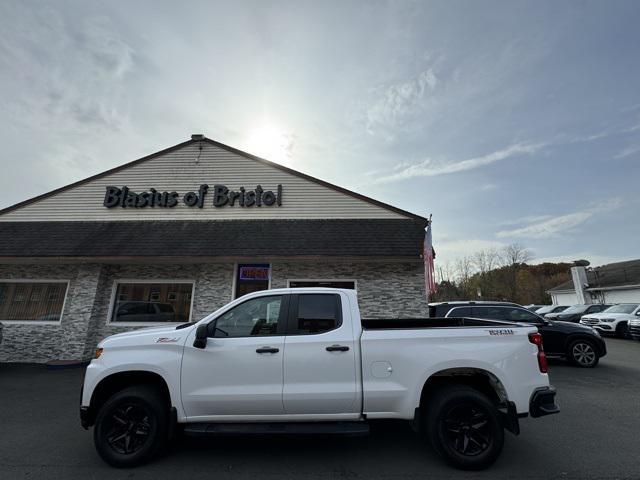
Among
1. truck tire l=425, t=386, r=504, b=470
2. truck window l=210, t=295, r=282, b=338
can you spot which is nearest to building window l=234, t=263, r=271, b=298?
truck window l=210, t=295, r=282, b=338

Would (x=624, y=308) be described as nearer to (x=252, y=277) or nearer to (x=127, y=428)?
(x=252, y=277)

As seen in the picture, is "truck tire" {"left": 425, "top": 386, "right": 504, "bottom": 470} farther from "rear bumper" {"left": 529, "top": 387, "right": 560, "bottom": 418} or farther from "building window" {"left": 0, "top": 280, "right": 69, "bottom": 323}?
"building window" {"left": 0, "top": 280, "right": 69, "bottom": 323}

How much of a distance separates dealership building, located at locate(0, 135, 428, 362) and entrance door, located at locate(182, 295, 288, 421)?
562 cm

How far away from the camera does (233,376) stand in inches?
141

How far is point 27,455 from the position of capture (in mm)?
3861

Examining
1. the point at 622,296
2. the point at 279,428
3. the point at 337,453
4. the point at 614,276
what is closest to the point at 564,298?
the point at 614,276

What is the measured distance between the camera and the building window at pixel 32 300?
33.1 feet

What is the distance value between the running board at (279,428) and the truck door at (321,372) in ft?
0.46

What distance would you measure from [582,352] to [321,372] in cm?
907

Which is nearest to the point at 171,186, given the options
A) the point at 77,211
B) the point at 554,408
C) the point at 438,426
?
the point at 77,211

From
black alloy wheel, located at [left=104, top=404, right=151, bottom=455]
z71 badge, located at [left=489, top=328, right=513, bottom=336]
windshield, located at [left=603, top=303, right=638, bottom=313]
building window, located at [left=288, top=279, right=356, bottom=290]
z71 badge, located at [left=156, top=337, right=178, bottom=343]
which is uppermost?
building window, located at [left=288, top=279, right=356, bottom=290]

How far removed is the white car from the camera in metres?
15.3

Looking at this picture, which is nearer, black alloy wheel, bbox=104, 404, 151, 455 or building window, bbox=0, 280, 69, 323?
black alloy wheel, bbox=104, 404, 151, 455

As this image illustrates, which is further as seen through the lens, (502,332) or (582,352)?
(582,352)
